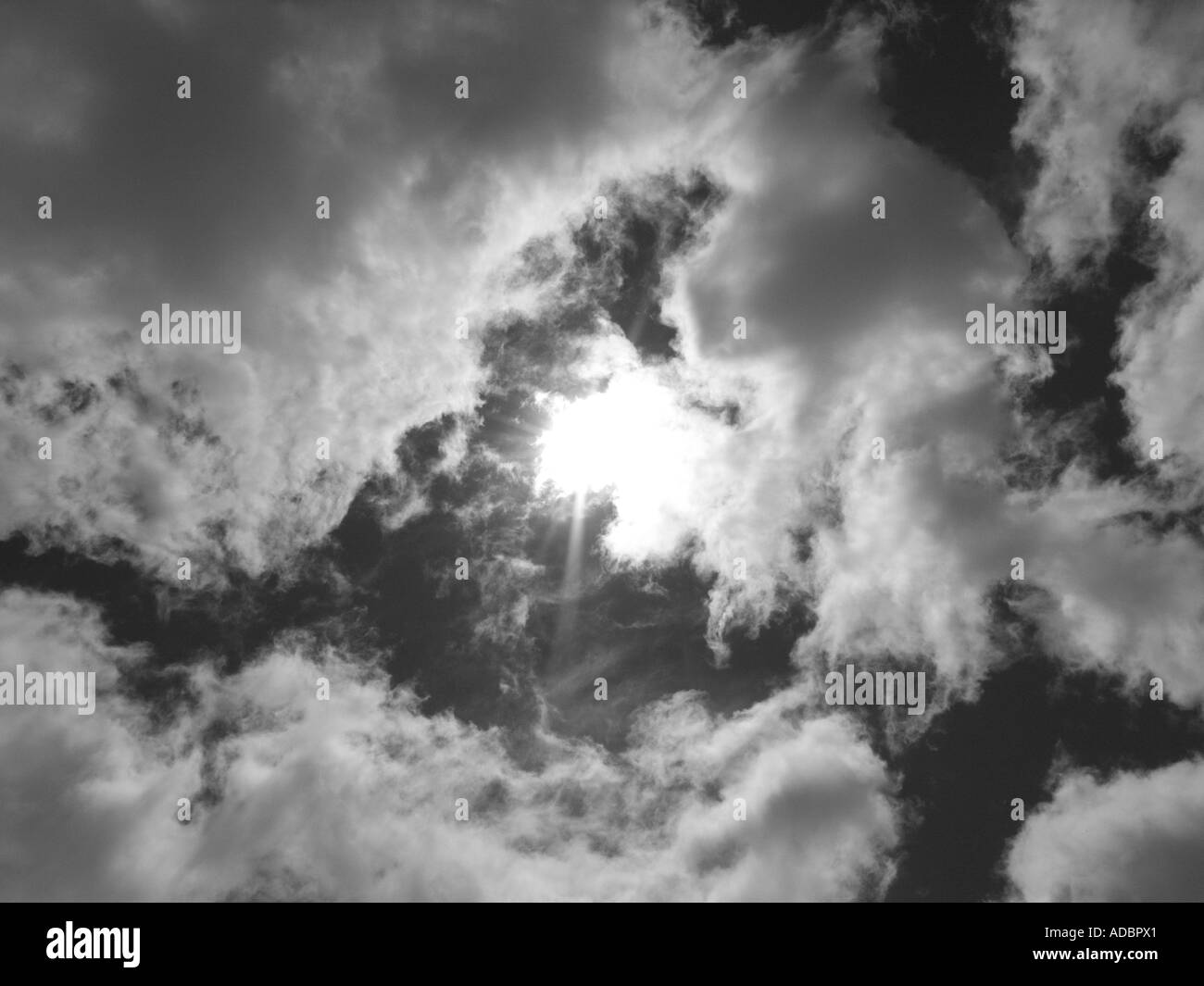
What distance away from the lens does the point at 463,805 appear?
132 ft

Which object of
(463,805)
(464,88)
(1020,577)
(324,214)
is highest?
(464,88)
